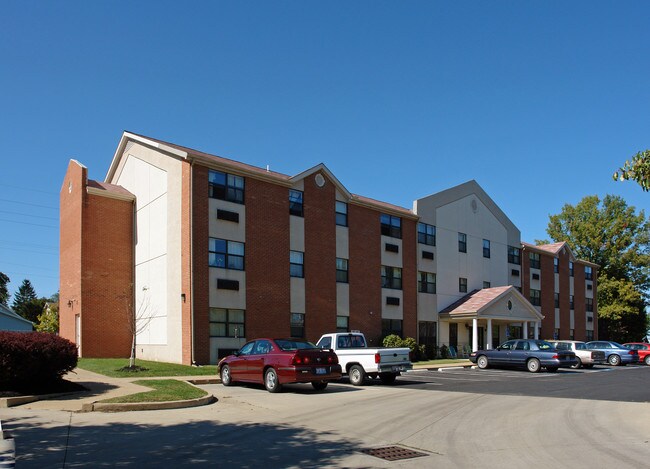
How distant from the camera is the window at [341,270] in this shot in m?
32.9

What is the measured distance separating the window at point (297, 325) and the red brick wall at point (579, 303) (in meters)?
33.8

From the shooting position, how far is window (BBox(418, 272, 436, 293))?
38.5 metres

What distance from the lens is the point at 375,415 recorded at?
1259 cm

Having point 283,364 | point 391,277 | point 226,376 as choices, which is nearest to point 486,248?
point 391,277

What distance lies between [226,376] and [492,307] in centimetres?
2425

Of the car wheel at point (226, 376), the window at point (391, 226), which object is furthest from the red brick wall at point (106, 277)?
the window at point (391, 226)

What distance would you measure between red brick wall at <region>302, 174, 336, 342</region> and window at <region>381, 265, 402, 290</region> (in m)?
4.57

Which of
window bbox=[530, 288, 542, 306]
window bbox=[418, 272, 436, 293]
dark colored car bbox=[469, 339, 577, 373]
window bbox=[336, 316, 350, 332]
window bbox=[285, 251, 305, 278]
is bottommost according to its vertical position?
dark colored car bbox=[469, 339, 577, 373]

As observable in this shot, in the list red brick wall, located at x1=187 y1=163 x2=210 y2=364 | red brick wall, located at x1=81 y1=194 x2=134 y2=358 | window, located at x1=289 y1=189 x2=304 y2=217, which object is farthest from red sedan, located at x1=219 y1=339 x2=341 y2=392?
Answer: window, located at x1=289 y1=189 x2=304 y2=217

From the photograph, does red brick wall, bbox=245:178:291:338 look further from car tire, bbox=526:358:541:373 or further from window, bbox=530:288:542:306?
window, bbox=530:288:542:306

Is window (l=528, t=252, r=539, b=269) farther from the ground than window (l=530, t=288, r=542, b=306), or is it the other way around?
window (l=528, t=252, r=539, b=269)

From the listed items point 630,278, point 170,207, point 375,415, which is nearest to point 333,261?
point 170,207

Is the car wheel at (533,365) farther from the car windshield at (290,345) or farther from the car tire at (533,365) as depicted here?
the car windshield at (290,345)

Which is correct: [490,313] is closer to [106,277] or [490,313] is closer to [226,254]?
[226,254]
